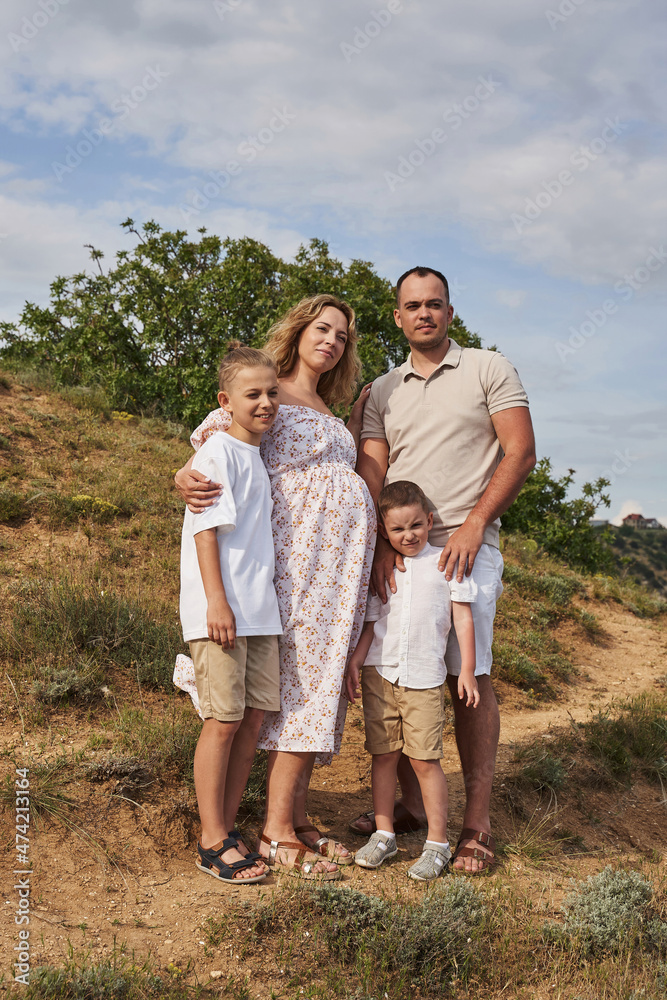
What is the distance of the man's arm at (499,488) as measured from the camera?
3.49 meters

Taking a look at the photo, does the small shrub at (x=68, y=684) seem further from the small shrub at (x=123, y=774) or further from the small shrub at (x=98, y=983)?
the small shrub at (x=98, y=983)

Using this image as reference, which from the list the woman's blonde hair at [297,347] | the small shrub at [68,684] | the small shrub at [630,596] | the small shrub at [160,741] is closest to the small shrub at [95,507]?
the small shrub at [68,684]

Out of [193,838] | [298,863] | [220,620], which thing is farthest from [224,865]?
[220,620]

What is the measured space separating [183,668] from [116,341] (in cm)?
819

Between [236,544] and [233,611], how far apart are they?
282 millimetres

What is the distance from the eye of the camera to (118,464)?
8.30m

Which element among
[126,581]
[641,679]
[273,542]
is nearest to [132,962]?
[273,542]

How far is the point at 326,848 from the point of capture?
340cm

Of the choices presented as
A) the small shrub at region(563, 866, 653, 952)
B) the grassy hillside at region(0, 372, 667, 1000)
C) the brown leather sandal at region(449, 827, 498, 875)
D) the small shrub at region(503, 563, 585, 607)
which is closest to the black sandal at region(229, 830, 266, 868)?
the grassy hillside at region(0, 372, 667, 1000)

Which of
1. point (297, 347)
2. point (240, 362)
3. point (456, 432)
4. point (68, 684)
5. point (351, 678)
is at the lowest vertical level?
point (68, 684)

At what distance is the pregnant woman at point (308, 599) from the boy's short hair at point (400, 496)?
0.26ft

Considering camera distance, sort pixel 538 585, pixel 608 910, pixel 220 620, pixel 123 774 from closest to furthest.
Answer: pixel 220 620 < pixel 608 910 < pixel 123 774 < pixel 538 585

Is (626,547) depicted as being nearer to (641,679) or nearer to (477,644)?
(641,679)

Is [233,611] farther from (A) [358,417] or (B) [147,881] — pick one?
(A) [358,417]
